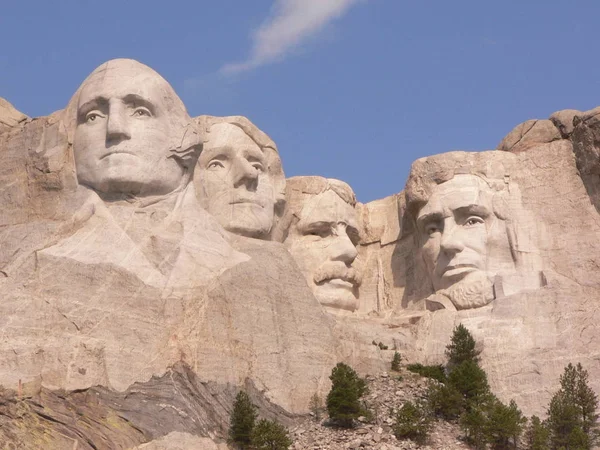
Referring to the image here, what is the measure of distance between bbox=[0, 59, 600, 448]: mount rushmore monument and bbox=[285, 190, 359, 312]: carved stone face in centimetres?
4

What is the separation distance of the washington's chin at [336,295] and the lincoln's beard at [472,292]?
184 cm

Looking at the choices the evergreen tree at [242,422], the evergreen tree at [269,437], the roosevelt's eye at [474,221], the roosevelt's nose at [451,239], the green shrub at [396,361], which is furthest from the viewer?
the roosevelt's eye at [474,221]

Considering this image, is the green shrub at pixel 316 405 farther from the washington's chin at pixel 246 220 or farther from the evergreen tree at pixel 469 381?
the washington's chin at pixel 246 220

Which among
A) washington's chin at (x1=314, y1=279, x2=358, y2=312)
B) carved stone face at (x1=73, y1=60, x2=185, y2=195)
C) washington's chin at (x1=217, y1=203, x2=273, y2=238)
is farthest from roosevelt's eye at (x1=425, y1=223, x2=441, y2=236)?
carved stone face at (x1=73, y1=60, x2=185, y2=195)

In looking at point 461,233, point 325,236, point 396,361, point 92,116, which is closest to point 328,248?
point 325,236

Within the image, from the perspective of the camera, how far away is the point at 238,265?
3116 centimetres

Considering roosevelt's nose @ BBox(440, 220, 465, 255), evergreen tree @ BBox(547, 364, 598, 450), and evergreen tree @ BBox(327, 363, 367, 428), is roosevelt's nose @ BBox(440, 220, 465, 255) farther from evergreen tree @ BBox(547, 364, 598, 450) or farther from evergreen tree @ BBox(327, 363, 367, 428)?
evergreen tree @ BBox(327, 363, 367, 428)

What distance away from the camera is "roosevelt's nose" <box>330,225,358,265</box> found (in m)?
34.7

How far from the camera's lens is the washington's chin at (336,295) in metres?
34.3

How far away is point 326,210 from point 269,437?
7.42m

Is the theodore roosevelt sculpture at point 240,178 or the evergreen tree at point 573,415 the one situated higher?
the theodore roosevelt sculpture at point 240,178

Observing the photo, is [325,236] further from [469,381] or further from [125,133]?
[469,381]

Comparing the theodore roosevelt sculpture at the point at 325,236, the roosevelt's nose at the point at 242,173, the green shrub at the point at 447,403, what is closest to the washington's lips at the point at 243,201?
the roosevelt's nose at the point at 242,173

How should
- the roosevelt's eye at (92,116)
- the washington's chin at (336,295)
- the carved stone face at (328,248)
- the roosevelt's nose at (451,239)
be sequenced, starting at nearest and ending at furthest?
the roosevelt's eye at (92,116), the roosevelt's nose at (451,239), the washington's chin at (336,295), the carved stone face at (328,248)
